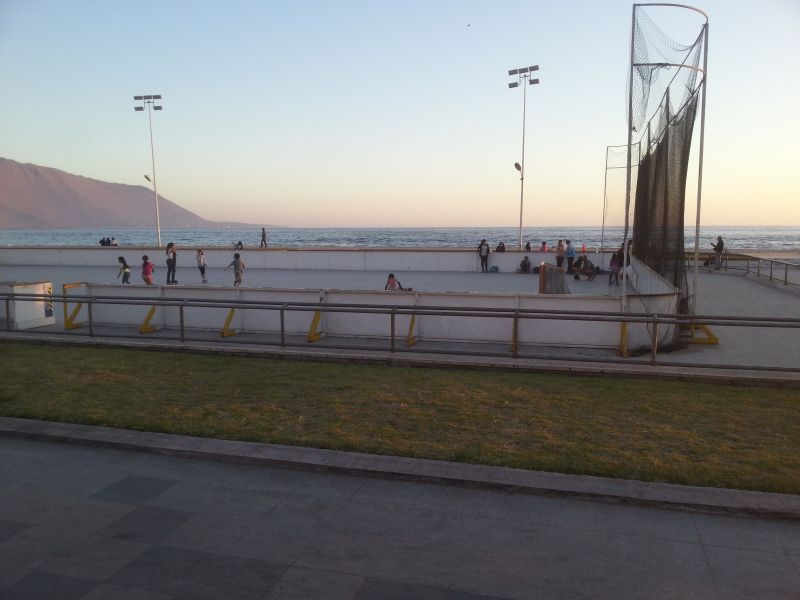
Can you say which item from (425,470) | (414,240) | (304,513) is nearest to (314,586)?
(304,513)

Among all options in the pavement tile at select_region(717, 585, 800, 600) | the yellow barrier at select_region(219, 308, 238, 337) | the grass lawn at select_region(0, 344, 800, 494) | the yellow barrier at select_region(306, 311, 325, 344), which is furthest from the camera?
the yellow barrier at select_region(219, 308, 238, 337)

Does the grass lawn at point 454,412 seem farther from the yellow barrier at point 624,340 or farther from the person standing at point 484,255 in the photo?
the person standing at point 484,255

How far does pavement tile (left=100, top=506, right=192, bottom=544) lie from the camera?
4016mm

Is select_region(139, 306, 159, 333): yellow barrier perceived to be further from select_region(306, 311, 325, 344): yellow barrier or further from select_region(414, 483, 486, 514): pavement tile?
select_region(414, 483, 486, 514): pavement tile

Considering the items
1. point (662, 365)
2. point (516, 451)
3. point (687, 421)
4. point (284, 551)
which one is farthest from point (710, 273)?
point (284, 551)

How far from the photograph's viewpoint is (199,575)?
3566 mm

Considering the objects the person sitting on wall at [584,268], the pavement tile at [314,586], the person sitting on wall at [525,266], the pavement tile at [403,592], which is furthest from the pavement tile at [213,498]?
the person sitting on wall at [525,266]

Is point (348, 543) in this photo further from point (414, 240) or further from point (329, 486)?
point (414, 240)

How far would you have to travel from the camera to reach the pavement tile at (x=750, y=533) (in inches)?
153

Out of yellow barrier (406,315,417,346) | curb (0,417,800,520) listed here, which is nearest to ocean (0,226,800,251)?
yellow barrier (406,315,417,346)

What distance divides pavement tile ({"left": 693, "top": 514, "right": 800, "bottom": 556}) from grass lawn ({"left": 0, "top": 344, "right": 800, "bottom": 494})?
18.3 inches

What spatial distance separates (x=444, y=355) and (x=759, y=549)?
602 centimetres

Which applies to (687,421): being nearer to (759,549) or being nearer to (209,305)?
(759,549)

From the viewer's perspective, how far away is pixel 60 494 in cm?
467
